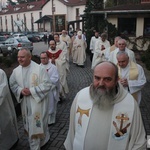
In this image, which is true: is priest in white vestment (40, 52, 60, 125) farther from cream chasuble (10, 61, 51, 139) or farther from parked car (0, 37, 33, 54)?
parked car (0, 37, 33, 54)

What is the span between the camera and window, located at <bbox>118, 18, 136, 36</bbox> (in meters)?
18.6

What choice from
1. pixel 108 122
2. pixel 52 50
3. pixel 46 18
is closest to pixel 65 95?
pixel 52 50

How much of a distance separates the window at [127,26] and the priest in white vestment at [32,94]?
1509 centimetres

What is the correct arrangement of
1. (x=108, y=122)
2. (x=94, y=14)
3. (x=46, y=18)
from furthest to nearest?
(x=46, y=18)
(x=94, y=14)
(x=108, y=122)

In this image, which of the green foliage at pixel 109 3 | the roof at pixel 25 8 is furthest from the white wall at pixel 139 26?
the roof at pixel 25 8

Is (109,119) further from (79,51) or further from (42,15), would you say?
(42,15)

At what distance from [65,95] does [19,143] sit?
11.0 feet

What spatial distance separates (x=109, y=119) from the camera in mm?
2590

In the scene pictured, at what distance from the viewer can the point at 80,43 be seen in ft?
46.8

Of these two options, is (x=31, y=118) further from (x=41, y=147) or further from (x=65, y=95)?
(x=65, y=95)

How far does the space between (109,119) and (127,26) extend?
17.1 meters

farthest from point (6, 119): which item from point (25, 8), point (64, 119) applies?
point (25, 8)

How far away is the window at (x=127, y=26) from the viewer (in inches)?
733

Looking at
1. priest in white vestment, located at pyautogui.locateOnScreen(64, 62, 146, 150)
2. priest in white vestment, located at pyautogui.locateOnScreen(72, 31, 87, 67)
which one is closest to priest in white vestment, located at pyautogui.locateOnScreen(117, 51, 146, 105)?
priest in white vestment, located at pyautogui.locateOnScreen(64, 62, 146, 150)
